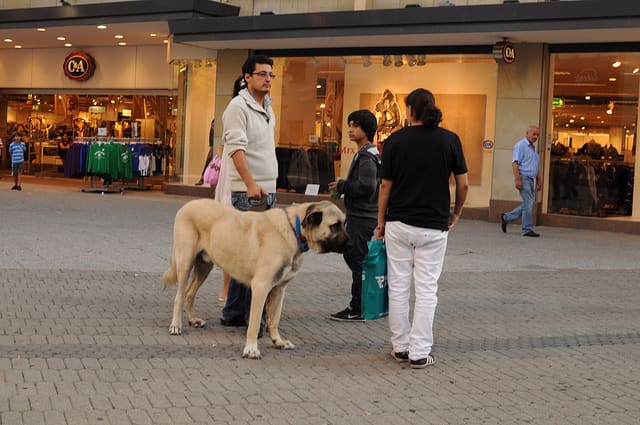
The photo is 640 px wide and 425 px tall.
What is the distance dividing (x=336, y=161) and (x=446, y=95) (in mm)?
2974

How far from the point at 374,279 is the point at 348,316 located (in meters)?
1.19

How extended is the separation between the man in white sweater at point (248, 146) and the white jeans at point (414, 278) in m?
1.31

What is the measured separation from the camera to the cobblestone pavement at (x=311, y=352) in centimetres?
589

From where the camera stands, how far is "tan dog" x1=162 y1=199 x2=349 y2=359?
7168mm

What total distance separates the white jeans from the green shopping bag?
478mm

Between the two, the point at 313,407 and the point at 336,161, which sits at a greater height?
the point at 336,161

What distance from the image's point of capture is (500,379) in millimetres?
6863

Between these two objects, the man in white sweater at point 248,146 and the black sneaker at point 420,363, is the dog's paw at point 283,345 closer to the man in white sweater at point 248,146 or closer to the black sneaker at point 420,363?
the man in white sweater at point 248,146

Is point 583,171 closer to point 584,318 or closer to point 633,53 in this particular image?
point 633,53

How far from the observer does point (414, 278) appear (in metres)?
7.14

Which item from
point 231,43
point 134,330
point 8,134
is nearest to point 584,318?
point 134,330

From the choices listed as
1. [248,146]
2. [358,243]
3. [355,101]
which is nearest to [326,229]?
[248,146]

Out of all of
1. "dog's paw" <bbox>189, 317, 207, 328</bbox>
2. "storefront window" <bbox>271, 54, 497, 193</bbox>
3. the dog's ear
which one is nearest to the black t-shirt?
the dog's ear

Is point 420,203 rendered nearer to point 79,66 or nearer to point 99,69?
point 99,69
